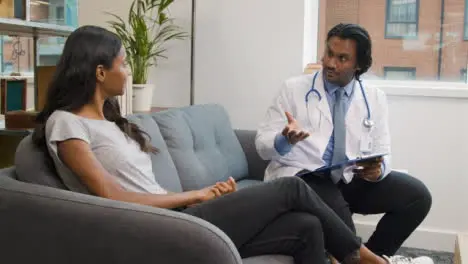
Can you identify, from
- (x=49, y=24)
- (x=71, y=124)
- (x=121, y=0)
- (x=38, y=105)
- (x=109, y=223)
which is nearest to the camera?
(x=109, y=223)

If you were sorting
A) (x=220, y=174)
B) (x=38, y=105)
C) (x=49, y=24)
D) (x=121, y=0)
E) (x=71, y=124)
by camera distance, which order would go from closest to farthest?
(x=71, y=124), (x=49, y=24), (x=38, y=105), (x=220, y=174), (x=121, y=0)

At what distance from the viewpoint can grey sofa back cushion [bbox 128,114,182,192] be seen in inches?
87.4

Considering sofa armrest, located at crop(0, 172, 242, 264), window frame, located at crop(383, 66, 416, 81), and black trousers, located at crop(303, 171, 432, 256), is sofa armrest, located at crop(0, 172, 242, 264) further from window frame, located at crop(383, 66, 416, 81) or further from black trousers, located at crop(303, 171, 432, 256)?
window frame, located at crop(383, 66, 416, 81)

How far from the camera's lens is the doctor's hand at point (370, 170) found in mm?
2187

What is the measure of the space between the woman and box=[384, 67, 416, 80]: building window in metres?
1.68

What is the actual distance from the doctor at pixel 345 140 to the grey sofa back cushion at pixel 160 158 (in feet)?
1.22

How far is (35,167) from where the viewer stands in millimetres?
1686

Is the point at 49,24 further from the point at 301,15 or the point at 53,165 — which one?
the point at 301,15

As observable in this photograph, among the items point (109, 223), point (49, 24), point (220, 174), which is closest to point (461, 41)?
point (220, 174)

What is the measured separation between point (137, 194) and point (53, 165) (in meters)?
0.27

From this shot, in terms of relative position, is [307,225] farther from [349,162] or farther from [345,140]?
[345,140]

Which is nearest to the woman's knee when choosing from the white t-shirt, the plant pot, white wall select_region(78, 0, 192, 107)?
the white t-shirt

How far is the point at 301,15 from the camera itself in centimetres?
318

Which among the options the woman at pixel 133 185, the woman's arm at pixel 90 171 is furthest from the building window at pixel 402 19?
the woman's arm at pixel 90 171
